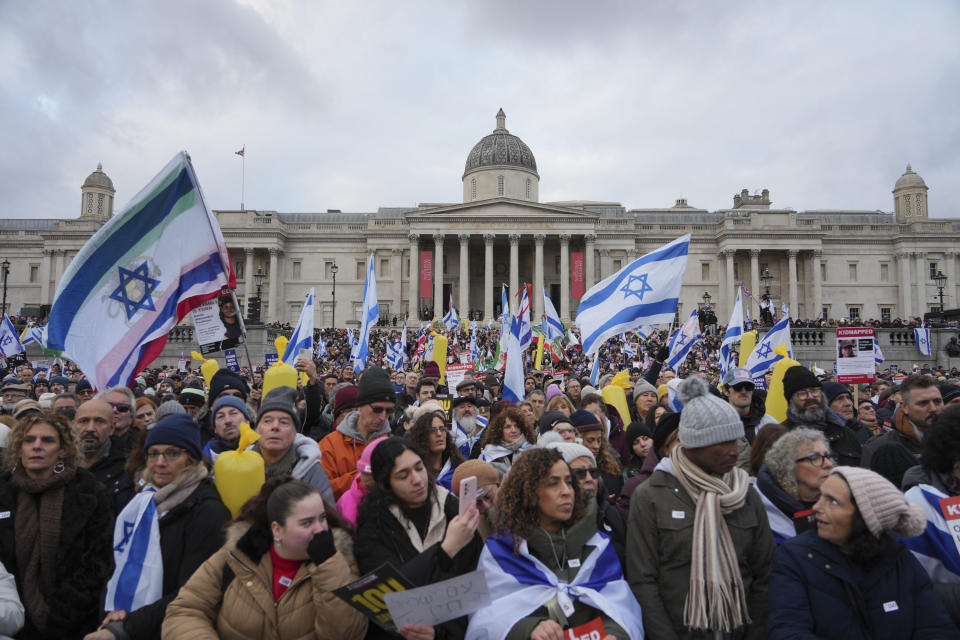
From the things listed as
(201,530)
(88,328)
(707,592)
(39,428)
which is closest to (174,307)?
(88,328)

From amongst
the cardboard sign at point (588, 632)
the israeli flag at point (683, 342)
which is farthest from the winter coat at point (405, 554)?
the israeli flag at point (683, 342)

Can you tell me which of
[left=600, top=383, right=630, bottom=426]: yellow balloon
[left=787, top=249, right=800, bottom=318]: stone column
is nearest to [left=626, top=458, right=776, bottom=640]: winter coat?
[left=600, top=383, right=630, bottom=426]: yellow balloon

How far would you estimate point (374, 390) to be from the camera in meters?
5.35

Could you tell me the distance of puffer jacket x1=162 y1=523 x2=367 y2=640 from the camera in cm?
326

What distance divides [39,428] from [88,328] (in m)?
2.70

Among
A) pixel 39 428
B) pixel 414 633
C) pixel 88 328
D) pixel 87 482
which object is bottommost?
pixel 414 633

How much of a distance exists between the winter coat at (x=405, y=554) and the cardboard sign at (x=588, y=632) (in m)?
0.62

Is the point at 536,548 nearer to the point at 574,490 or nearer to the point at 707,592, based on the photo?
the point at 574,490

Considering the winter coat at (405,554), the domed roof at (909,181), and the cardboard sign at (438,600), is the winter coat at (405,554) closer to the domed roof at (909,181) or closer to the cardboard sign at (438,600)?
the cardboard sign at (438,600)

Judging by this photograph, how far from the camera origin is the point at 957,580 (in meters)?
3.52

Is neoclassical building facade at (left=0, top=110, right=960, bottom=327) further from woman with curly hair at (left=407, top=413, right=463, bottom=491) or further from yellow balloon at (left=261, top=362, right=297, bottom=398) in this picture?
woman with curly hair at (left=407, top=413, right=463, bottom=491)

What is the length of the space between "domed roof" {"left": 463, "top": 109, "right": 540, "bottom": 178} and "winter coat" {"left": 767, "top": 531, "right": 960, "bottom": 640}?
57.6m

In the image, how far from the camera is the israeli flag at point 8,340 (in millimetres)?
19208

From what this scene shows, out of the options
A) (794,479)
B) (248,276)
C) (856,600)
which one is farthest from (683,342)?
(248,276)
